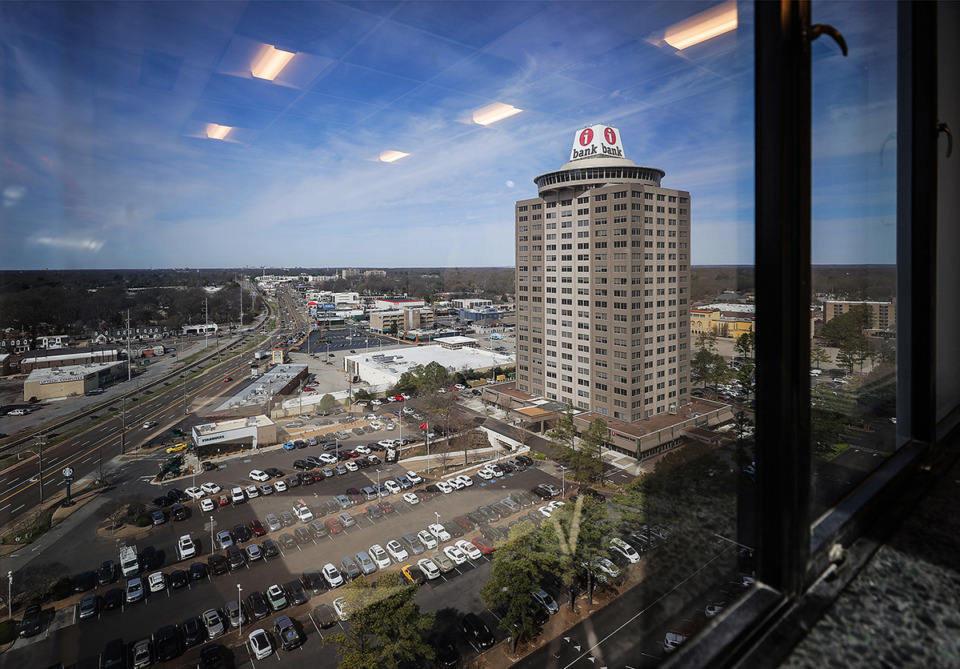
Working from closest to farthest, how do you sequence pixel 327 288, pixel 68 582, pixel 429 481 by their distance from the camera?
pixel 68 582 < pixel 429 481 < pixel 327 288

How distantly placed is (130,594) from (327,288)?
792 cm

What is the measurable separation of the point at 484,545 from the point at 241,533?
77.3 inches

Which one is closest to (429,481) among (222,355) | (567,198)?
(567,198)

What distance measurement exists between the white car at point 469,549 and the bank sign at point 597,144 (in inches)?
143

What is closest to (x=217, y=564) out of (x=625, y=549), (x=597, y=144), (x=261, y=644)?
(x=261, y=644)

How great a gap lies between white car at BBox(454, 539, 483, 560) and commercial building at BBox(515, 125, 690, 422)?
1.85 m

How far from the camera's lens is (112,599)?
2746mm

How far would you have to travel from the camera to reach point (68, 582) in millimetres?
2658

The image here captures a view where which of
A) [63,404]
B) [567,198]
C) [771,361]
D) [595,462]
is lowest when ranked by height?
[595,462]

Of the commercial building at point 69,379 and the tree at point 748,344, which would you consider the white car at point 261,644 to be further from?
the tree at point 748,344

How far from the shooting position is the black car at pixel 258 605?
275 centimetres

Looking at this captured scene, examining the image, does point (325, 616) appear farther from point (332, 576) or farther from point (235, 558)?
point (235, 558)

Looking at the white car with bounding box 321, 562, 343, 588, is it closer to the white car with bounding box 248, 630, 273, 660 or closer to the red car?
the white car with bounding box 248, 630, 273, 660

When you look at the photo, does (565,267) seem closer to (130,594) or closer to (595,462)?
(595,462)
